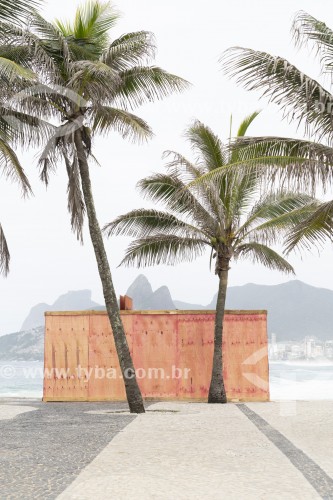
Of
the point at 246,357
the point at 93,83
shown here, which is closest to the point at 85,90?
the point at 93,83

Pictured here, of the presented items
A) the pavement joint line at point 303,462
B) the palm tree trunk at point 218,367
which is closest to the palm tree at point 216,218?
the palm tree trunk at point 218,367

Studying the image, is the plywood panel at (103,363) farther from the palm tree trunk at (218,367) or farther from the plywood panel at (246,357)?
the plywood panel at (246,357)

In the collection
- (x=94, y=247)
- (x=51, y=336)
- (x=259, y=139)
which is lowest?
(x=51, y=336)

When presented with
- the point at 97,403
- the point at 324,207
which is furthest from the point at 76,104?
the point at 97,403

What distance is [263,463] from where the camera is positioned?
24.0ft

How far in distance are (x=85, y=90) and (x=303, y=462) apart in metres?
9.64

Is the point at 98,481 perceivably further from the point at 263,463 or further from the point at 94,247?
the point at 94,247

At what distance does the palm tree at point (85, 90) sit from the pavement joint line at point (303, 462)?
4472mm

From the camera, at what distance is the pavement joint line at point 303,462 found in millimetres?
6033

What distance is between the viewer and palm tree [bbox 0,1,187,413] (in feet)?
44.7

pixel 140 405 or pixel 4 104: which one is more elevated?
pixel 4 104

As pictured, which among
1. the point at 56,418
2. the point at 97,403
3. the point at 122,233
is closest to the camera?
the point at 56,418

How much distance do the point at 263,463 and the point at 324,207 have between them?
16.3ft

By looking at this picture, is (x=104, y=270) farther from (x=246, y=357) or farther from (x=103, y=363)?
(x=246, y=357)
